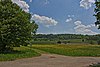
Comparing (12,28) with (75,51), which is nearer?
(12,28)

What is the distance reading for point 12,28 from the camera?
157 feet

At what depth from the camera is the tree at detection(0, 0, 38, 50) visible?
46.8 m

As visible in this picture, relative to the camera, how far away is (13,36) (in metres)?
47.4

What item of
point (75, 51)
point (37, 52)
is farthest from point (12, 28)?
point (75, 51)

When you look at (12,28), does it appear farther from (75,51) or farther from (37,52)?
(75,51)

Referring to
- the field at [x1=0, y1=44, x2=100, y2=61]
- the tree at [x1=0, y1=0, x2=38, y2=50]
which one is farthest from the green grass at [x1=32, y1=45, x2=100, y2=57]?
the tree at [x1=0, y1=0, x2=38, y2=50]

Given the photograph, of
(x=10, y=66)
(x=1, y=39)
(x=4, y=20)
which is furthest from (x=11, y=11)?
(x=10, y=66)

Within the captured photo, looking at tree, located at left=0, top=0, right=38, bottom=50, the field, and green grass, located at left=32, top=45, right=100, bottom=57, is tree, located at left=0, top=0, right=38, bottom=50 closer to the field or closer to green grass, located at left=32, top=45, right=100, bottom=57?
the field

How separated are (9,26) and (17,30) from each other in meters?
1.83

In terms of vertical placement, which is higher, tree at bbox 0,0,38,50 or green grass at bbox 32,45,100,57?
tree at bbox 0,0,38,50

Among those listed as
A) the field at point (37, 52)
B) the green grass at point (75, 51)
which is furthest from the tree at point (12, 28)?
the green grass at point (75, 51)

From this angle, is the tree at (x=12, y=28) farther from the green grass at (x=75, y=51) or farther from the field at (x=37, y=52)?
the green grass at (x=75, y=51)

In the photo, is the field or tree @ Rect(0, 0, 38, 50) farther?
tree @ Rect(0, 0, 38, 50)

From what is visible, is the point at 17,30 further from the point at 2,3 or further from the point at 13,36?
the point at 2,3
